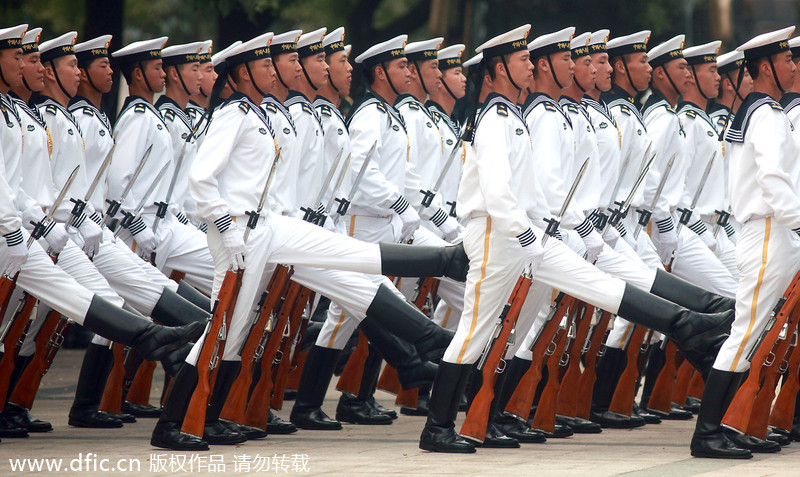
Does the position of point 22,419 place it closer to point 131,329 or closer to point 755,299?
point 131,329

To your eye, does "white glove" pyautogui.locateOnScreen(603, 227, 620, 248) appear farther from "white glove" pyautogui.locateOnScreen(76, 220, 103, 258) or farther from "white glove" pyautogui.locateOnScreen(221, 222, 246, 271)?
"white glove" pyautogui.locateOnScreen(76, 220, 103, 258)

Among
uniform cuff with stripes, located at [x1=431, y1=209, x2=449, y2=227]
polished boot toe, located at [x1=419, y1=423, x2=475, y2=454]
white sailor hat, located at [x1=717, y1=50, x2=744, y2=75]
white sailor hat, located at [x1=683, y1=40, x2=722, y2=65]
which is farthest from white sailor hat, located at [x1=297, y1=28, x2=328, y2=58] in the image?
white sailor hat, located at [x1=717, y1=50, x2=744, y2=75]

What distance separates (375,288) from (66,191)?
1827 millimetres

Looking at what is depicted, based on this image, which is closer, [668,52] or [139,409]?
[139,409]

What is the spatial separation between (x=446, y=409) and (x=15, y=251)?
2409 millimetres

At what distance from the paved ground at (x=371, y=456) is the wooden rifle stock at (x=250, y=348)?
0.72ft

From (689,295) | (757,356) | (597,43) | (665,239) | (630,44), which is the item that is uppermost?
(630,44)

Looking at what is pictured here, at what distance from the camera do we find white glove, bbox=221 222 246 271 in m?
6.80

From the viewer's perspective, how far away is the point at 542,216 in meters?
7.21

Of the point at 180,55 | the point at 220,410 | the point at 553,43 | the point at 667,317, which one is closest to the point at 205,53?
the point at 180,55

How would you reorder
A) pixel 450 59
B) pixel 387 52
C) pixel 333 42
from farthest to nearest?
pixel 450 59, pixel 387 52, pixel 333 42

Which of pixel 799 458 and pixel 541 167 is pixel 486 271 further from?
pixel 799 458

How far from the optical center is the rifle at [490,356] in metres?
6.87

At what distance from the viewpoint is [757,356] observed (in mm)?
6672
